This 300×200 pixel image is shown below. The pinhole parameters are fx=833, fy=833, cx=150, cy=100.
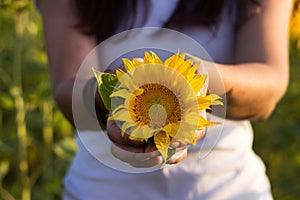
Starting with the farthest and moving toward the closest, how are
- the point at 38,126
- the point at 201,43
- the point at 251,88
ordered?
the point at 38,126, the point at 201,43, the point at 251,88

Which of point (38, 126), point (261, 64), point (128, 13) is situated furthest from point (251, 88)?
point (38, 126)

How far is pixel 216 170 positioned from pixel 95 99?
414 mm

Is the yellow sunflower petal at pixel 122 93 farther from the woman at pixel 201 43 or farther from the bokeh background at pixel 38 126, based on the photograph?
the bokeh background at pixel 38 126

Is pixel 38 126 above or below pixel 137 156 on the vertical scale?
below

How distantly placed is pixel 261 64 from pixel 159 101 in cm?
42

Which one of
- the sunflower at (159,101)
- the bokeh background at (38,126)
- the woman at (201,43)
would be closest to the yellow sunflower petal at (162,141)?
the sunflower at (159,101)

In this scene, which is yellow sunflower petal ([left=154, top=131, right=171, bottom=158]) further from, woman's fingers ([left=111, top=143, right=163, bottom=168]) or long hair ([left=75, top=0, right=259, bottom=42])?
long hair ([left=75, top=0, right=259, bottom=42])

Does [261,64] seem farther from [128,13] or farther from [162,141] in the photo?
[162,141]

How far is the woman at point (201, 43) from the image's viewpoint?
1315 millimetres

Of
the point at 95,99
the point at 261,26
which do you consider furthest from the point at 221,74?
the point at 261,26

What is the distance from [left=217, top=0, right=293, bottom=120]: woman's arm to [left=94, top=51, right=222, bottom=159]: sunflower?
0.77 feet

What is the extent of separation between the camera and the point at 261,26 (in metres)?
1.33

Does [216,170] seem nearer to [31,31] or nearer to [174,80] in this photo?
[174,80]

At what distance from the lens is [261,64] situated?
1264 mm
